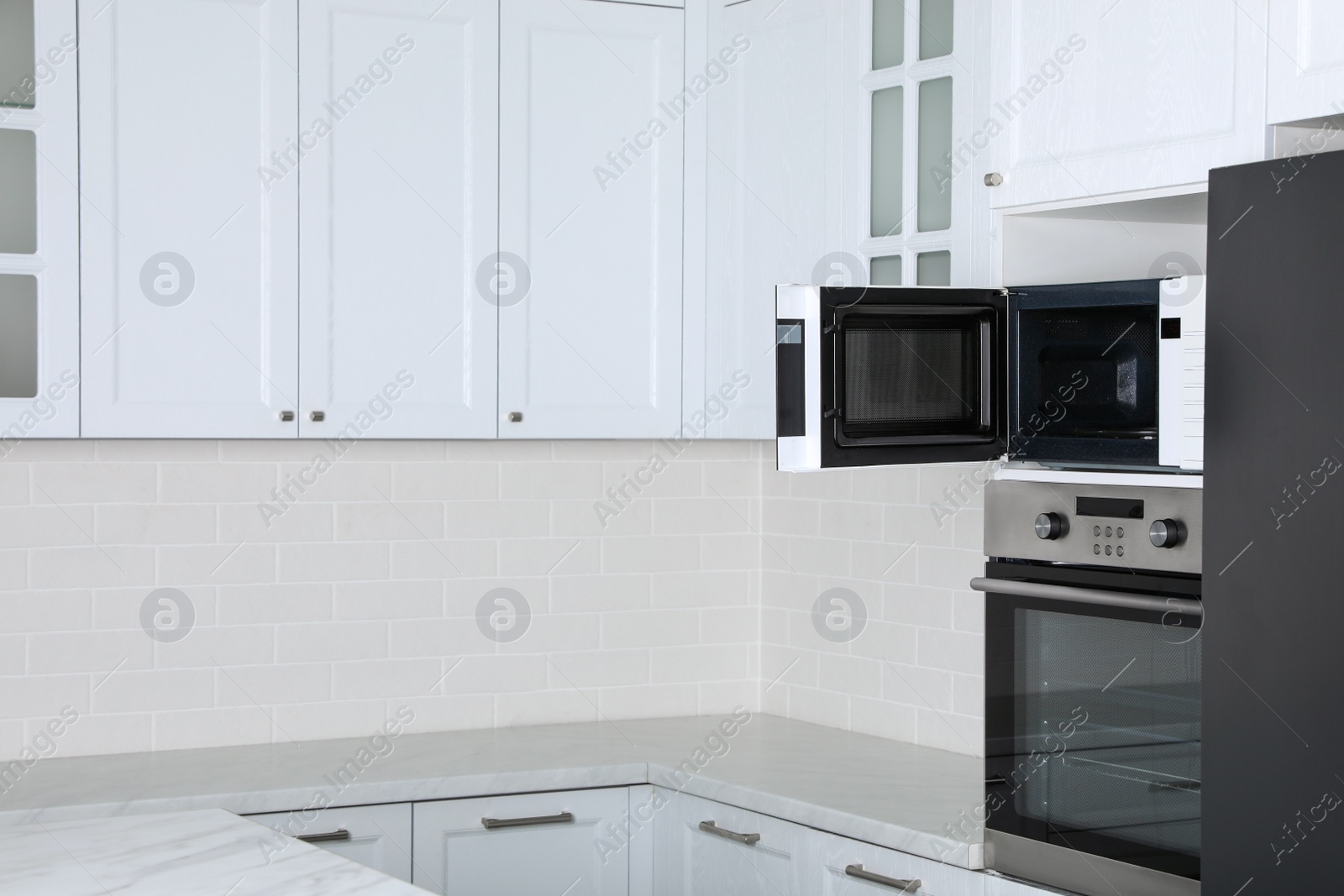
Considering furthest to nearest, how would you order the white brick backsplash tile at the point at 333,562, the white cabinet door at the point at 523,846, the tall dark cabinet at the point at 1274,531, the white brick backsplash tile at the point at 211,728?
the white brick backsplash tile at the point at 333,562 < the white brick backsplash tile at the point at 211,728 < the white cabinet door at the point at 523,846 < the tall dark cabinet at the point at 1274,531

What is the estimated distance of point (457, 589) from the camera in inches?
136

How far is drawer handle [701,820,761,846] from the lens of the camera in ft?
9.25

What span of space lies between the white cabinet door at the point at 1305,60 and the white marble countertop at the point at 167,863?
5.17 ft

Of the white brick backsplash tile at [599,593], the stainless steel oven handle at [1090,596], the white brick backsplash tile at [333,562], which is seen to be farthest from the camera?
the white brick backsplash tile at [599,593]

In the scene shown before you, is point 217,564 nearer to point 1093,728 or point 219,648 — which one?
point 219,648

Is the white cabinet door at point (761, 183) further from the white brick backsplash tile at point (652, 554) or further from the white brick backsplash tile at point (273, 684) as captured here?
the white brick backsplash tile at point (273, 684)

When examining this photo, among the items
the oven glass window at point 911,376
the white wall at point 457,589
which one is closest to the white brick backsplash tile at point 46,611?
the white wall at point 457,589

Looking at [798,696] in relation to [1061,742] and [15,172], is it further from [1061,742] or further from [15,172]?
[15,172]

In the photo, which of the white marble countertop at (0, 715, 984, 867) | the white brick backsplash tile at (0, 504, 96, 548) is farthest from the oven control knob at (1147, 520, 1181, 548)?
the white brick backsplash tile at (0, 504, 96, 548)

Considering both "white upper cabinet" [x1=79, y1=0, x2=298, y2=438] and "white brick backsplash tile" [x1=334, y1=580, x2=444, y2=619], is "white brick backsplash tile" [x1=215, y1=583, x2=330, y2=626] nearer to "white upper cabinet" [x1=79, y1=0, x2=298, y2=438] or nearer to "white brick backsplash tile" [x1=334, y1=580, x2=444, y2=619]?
"white brick backsplash tile" [x1=334, y1=580, x2=444, y2=619]

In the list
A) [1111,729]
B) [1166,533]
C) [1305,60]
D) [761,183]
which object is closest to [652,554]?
[761,183]

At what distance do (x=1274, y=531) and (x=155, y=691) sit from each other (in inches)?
92.7

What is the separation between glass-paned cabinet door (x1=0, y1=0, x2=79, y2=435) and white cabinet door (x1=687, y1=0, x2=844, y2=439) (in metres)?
1.33

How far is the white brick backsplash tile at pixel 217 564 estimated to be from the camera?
317cm
